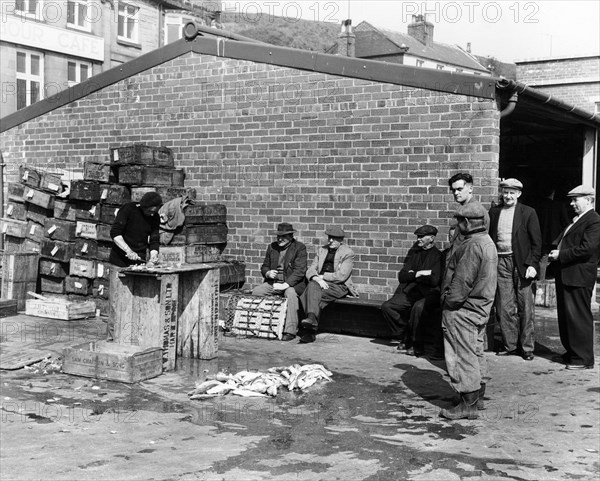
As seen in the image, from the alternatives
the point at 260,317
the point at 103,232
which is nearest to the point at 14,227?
the point at 103,232

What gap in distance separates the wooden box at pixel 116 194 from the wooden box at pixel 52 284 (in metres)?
1.68

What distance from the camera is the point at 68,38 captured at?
3256 cm

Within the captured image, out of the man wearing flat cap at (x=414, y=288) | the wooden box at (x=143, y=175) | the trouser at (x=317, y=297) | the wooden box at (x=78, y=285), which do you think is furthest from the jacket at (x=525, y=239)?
the wooden box at (x=78, y=285)

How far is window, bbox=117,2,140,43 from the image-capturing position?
119 ft

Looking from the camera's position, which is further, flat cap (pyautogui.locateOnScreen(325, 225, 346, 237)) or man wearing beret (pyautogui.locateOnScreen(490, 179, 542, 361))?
flat cap (pyautogui.locateOnScreen(325, 225, 346, 237))

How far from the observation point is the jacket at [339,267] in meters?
10.6

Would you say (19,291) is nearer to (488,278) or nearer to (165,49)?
(165,49)

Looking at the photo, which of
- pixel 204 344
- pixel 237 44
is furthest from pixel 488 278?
pixel 237 44

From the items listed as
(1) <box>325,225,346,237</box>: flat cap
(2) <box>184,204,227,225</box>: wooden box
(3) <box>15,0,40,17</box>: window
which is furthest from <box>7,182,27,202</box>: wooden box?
(3) <box>15,0,40,17</box>: window

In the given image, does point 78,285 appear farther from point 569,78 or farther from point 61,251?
point 569,78

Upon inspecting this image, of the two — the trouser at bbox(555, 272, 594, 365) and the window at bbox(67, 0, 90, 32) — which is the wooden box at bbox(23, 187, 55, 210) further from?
the window at bbox(67, 0, 90, 32)

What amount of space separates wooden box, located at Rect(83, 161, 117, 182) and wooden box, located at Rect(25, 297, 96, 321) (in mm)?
2016

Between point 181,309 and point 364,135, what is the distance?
3853 mm

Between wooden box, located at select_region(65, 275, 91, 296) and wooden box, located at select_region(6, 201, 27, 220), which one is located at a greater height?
wooden box, located at select_region(6, 201, 27, 220)
